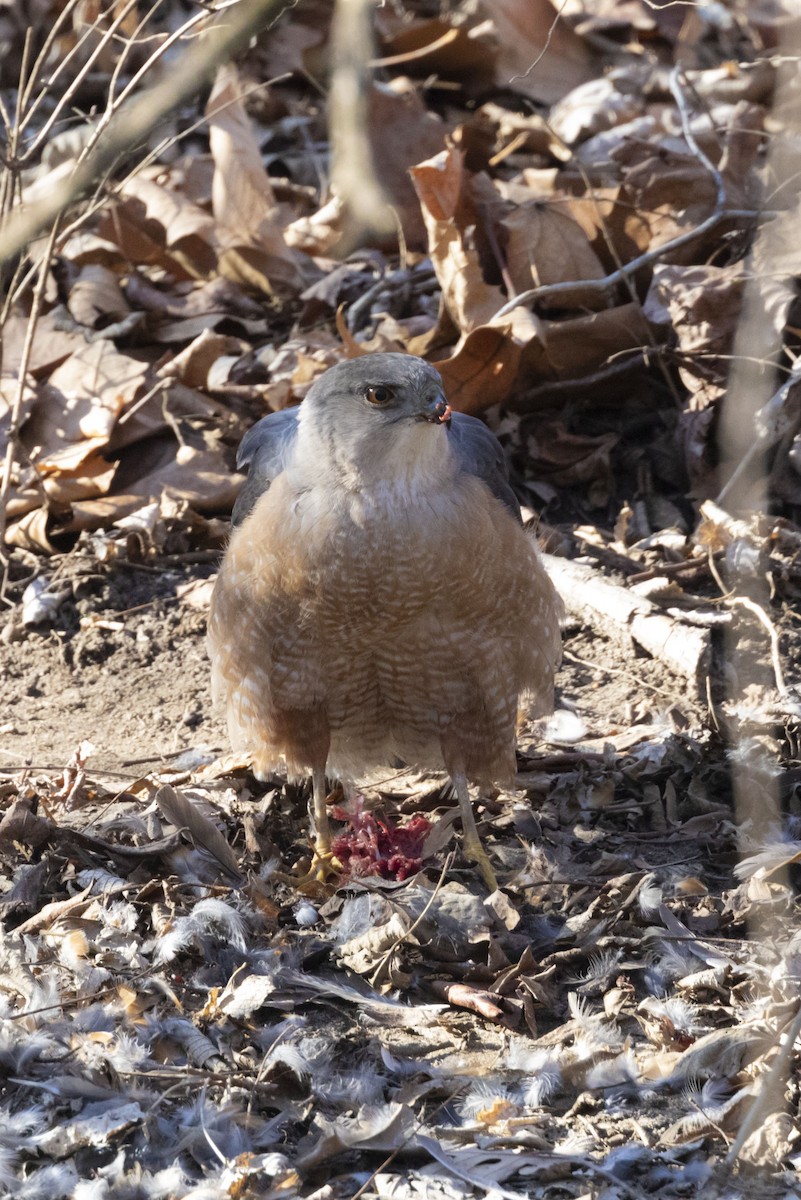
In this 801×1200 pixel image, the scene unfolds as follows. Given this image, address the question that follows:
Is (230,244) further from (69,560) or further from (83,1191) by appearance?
(83,1191)

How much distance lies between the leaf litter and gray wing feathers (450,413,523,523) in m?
1.00

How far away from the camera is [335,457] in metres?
3.98

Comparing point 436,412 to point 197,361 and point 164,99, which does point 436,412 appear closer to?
point 164,99

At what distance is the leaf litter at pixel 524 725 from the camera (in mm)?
3143

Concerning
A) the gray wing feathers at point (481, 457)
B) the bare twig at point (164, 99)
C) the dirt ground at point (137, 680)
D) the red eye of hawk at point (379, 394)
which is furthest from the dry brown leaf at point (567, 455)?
the bare twig at point (164, 99)

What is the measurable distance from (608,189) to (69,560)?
3.01m

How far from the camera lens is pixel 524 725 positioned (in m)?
5.05

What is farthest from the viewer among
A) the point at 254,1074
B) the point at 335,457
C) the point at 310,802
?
the point at 310,802

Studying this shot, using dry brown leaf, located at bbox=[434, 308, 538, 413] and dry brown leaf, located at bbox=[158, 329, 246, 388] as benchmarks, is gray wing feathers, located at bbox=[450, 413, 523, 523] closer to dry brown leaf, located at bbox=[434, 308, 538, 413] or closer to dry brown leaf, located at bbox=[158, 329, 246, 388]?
dry brown leaf, located at bbox=[434, 308, 538, 413]

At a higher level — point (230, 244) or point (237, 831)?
point (230, 244)

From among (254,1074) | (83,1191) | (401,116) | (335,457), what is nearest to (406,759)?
(335,457)

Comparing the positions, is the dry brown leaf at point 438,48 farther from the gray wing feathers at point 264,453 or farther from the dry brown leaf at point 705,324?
the gray wing feathers at point 264,453

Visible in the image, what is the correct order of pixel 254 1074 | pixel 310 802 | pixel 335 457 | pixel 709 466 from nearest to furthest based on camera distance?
pixel 254 1074
pixel 335 457
pixel 310 802
pixel 709 466

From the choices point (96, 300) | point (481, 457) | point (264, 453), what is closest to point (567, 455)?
point (481, 457)
